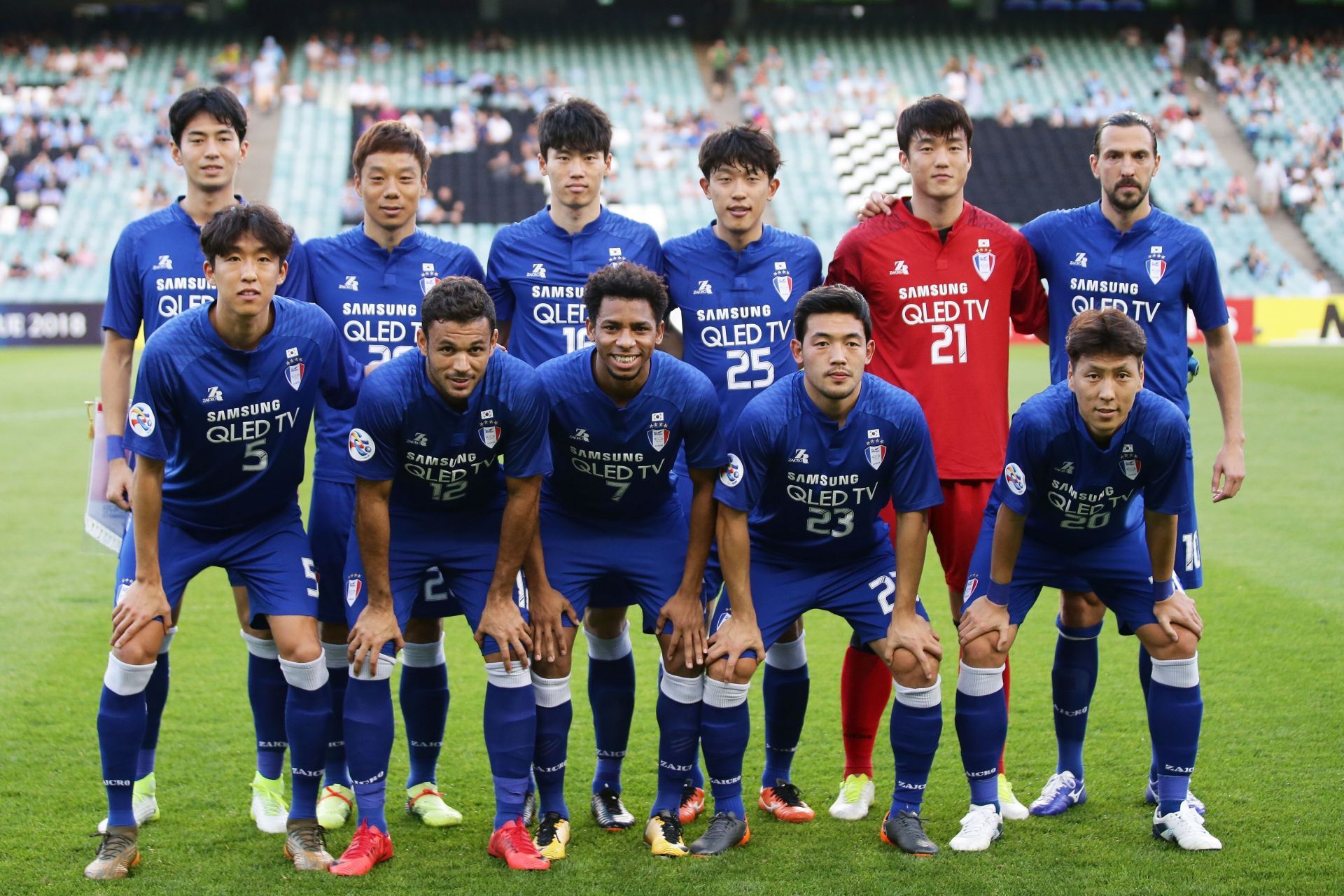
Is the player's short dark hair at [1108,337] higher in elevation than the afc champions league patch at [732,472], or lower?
higher

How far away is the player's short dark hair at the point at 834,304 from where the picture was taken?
4609mm

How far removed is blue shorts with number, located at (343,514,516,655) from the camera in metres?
4.68

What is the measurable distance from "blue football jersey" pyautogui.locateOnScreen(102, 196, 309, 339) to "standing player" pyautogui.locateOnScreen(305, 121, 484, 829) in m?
0.21

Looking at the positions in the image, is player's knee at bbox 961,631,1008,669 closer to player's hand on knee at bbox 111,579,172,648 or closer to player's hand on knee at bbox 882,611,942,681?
player's hand on knee at bbox 882,611,942,681

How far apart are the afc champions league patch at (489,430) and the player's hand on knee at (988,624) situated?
179 cm

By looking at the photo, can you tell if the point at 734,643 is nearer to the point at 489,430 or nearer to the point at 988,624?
the point at 988,624

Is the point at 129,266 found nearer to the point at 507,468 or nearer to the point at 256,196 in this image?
the point at 507,468

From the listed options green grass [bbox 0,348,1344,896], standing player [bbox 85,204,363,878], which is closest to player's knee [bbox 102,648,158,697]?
standing player [bbox 85,204,363,878]

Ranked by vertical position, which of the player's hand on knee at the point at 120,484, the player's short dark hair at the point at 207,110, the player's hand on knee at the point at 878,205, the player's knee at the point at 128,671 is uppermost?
the player's short dark hair at the point at 207,110

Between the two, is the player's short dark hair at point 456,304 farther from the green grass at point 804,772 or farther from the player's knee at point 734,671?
the green grass at point 804,772

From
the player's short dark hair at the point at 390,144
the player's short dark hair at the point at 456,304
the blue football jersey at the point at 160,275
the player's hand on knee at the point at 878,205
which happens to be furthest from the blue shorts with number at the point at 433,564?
the player's hand on knee at the point at 878,205

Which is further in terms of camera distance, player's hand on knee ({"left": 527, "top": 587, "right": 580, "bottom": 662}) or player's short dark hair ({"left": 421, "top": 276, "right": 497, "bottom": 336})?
player's hand on knee ({"left": 527, "top": 587, "right": 580, "bottom": 662})

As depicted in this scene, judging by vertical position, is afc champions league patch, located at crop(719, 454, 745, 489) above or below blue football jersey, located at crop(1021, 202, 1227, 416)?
below

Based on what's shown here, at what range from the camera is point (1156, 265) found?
5039 mm
